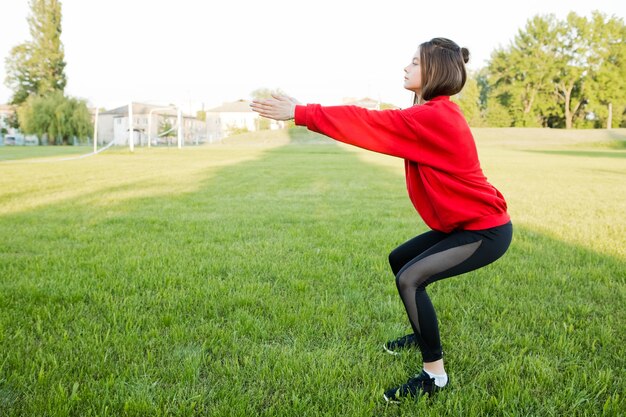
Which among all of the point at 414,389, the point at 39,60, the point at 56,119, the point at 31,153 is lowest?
the point at 414,389

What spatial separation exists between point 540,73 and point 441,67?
81460mm

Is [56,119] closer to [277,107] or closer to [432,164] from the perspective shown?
[277,107]

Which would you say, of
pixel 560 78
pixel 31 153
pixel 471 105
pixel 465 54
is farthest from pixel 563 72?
pixel 465 54

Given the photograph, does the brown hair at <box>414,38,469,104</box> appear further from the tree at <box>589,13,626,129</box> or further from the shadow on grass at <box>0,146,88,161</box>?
the tree at <box>589,13,626,129</box>

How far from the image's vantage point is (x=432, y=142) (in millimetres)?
2471

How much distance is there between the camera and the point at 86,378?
2.75 metres

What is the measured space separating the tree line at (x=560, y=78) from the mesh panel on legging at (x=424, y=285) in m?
80.6

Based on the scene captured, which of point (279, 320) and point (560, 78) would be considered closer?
point (279, 320)

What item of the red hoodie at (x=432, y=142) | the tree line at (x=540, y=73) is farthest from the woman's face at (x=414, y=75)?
the tree line at (x=540, y=73)

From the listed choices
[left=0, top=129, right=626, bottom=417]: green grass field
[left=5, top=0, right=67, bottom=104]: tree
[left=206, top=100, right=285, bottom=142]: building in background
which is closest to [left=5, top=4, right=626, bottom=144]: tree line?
A: [left=5, top=0, right=67, bottom=104]: tree

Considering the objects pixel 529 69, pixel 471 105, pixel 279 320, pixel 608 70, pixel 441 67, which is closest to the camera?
pixel 441 67

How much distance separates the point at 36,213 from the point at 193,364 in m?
6.87

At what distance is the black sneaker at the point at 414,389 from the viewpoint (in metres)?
2.62

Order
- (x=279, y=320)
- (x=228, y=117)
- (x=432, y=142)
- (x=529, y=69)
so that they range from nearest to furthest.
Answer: (x=432, y=142), (x=279, y=320), (x=529, y=69), (x=228, y=117)
